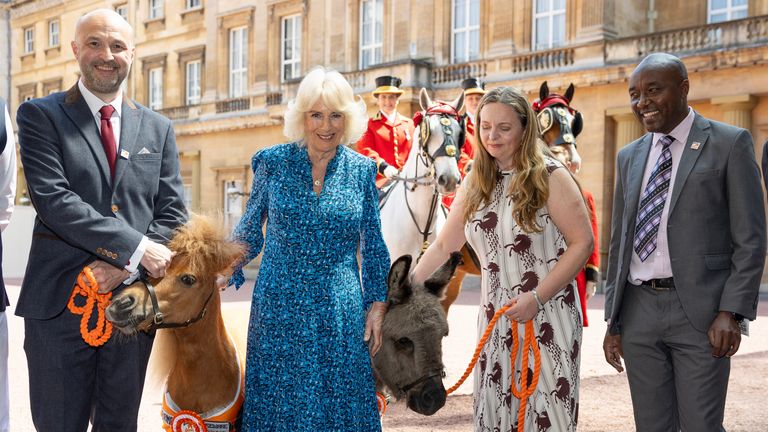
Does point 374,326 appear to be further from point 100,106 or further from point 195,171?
point 195,171

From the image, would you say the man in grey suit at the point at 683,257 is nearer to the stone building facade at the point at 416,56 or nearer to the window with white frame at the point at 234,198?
the stone building facade at the point at 416,56

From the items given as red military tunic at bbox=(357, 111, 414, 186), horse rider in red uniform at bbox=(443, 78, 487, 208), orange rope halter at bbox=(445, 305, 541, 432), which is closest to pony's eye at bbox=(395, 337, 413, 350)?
orange rope halter at bbox=(445, 305, 541, 432)

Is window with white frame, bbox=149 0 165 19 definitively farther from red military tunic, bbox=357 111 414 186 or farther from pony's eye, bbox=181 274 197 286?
pony's eye, bbox=181 274 197 286

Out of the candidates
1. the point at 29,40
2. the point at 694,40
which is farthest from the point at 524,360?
the point at 29,40

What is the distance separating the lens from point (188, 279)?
3.11 meters

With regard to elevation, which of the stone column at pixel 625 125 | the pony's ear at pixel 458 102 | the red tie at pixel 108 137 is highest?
the stone column at pixel 625 125

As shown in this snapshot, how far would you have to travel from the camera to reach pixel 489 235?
3.43 metres

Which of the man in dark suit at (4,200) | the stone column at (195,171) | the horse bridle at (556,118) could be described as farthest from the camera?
the stone column at (195,171)

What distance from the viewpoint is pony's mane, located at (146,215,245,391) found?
10.3 feet

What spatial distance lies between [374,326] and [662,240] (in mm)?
1327

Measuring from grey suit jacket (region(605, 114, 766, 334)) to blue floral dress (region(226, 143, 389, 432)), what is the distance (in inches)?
51.0

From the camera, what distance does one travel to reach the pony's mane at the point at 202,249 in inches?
123

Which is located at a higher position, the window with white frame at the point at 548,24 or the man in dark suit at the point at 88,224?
the window with white frame at the point at 548,24

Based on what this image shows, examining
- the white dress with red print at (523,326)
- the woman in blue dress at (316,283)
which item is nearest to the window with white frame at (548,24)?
the white dress with red print at (523,326)
